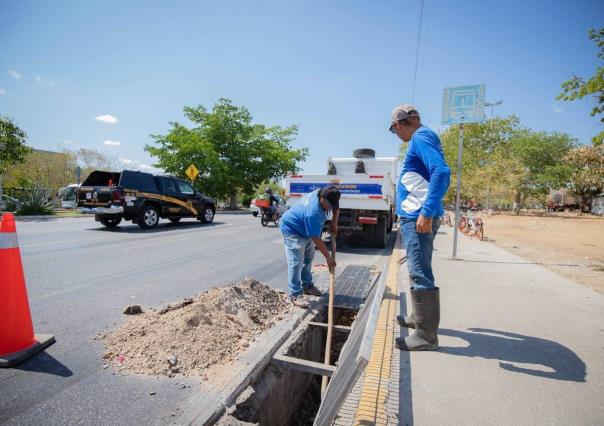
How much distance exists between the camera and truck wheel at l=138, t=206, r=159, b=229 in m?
11.6

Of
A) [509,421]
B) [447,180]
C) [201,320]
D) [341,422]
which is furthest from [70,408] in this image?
[447,180]

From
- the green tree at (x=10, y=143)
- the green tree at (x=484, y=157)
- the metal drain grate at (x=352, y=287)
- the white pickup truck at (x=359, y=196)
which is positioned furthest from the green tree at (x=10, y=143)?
the green tree at (x=484, y=157)

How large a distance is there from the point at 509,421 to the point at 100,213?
11935 mm

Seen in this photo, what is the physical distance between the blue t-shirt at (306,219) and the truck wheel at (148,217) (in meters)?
9.09

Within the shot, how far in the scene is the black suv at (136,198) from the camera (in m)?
10.8

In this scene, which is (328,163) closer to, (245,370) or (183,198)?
(183,198)

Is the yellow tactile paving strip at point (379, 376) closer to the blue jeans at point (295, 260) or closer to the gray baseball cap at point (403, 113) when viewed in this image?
the blue jeans at point (295, 260)

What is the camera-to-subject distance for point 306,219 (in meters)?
3.87

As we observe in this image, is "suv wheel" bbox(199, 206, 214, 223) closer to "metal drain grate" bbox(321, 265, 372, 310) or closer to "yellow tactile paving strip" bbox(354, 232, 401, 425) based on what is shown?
"metal drain grate" bbox(321, 265, 372, 310)

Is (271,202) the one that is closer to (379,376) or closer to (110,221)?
(110,221)

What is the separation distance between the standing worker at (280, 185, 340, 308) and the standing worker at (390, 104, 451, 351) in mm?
978

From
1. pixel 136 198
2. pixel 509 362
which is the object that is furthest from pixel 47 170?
pixel 509 362

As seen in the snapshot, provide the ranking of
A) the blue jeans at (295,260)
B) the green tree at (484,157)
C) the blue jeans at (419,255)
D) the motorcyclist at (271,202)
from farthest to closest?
1. the green tree at (484,157)
2. the motorcyclist at (271,202)
3. the blue jeans at (295,260)
4. the blue jeans at (419,255)

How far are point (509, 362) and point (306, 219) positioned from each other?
237cm
